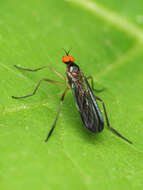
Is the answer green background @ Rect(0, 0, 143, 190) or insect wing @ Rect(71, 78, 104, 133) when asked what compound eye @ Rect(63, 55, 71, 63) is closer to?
green background @ Rect(0, 0, 143, 190)

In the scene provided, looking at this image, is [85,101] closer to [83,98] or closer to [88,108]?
[83,98]

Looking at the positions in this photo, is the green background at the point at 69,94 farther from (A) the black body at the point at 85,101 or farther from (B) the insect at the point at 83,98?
(A) the black body at the point at 85,101

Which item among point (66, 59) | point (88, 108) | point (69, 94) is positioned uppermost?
point (66, 59)

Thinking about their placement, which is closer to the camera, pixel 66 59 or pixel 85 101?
pixel 85 101

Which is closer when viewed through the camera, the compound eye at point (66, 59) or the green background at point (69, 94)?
the green background at point (69, 94)

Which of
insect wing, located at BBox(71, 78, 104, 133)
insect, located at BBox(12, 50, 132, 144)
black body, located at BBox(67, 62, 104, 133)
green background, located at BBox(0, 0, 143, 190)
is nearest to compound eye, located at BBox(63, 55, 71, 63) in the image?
insect, located at BBox(12, 50, 132, 144)

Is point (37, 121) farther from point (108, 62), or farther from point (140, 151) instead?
point (108, 62)

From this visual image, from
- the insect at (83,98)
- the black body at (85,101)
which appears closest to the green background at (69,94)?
the insect at (83,98)

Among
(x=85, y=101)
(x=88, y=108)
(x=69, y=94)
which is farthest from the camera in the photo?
(x=69, y=94)

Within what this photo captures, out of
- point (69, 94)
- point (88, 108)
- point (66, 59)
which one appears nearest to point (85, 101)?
point (88, 108)

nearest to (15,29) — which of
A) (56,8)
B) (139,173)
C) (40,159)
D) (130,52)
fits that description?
(56,8)

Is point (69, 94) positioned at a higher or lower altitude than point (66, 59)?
lower
